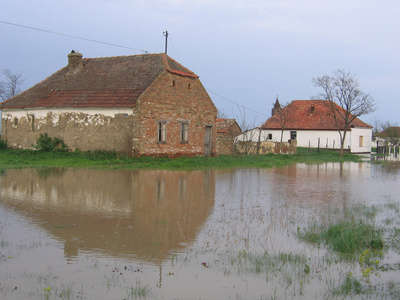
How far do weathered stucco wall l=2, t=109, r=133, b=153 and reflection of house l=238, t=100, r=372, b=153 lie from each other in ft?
80.8

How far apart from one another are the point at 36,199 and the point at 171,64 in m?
18.3

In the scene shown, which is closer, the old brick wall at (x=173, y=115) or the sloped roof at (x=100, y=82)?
the old brick wall at (x=173, y=115)

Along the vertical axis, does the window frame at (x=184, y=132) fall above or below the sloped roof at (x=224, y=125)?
below

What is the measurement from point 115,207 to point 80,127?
54.1 feet

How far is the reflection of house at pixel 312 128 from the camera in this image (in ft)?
160

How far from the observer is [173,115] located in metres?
28.2

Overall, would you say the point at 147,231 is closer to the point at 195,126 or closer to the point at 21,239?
the point at 21,239

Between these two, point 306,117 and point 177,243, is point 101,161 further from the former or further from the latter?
point 306,117

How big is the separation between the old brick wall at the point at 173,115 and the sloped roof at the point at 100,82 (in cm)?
56

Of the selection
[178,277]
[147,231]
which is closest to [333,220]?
[147,231]

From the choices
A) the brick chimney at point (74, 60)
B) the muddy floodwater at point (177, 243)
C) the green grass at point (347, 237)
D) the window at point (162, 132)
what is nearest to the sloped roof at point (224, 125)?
the brick chimney at point (74, 60)

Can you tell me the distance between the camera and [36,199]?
12406 millimetres

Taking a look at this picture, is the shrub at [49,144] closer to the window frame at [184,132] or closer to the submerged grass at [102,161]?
the submerged grass at [102,161]

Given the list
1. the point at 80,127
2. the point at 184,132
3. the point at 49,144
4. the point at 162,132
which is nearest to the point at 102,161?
the point at 80,127
